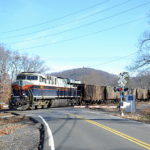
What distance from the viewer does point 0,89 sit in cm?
5659

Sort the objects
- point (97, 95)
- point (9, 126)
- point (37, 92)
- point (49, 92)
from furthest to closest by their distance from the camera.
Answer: point (97, 95) → point (49, 92) → point (37, 92) → point (9, 126)

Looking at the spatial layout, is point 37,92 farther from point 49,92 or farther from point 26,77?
point 49,92

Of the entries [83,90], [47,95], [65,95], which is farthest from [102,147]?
[83,90]

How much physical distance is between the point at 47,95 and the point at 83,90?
39.7 feet

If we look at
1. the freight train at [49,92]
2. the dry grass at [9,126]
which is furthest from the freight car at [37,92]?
the dry grass at [9,126]

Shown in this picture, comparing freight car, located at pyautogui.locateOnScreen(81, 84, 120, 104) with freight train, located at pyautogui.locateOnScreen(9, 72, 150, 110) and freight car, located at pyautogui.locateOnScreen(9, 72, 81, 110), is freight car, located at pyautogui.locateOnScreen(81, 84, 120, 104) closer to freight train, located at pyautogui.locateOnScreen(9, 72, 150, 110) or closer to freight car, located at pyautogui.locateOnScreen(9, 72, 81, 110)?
freight train, located at pyautogui.locateOnScreen(9, 72, 150, 110)

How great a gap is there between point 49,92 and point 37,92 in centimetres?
335

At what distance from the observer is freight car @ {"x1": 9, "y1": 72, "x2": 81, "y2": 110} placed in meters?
27.8

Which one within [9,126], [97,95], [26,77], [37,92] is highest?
[26,77]

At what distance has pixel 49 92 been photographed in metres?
32.8

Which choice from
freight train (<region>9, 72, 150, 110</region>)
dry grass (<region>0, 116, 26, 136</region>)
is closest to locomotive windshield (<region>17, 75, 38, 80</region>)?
freight train (<region>9, 72, 150, 110</region>)

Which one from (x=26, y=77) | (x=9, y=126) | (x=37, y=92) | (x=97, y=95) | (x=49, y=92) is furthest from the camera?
(x=97, y=95)

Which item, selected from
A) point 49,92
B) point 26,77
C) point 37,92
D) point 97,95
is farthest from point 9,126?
point 97,95

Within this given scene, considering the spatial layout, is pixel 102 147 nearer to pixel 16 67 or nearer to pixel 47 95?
pixel 47 95
